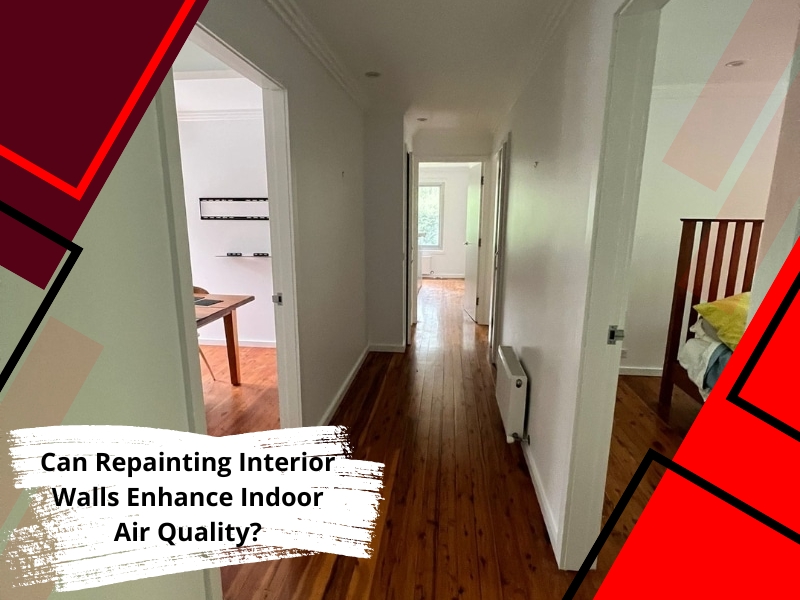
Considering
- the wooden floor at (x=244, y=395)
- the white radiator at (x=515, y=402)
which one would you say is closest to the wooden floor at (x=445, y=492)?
the wooden floor at (x=244, y=395)

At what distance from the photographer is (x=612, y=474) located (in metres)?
2.28

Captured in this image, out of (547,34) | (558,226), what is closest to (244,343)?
(558,226)

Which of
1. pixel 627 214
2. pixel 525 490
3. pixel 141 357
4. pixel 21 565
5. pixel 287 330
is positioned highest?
pixel 627 214

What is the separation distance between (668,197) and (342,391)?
118 inches

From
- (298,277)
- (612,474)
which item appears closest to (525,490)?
(612,474)

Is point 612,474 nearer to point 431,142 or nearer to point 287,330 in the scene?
point 287,330

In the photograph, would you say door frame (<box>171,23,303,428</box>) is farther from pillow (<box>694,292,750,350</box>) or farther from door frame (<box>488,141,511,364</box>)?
pillow (<box>694,292,750,350</box>)

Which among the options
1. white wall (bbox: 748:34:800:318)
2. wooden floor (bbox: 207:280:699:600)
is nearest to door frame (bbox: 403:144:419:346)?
wooden floor (bbox: 207:280:699:600)

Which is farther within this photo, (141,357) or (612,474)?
(612,474)

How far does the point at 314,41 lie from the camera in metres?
2.22

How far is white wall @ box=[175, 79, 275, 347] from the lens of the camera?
162 inches

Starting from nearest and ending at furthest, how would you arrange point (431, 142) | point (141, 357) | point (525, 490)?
point (141, 357) → point (525, 490) → point (431, 142)

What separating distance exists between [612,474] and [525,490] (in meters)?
0.53

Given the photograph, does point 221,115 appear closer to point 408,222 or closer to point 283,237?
point 408,222
